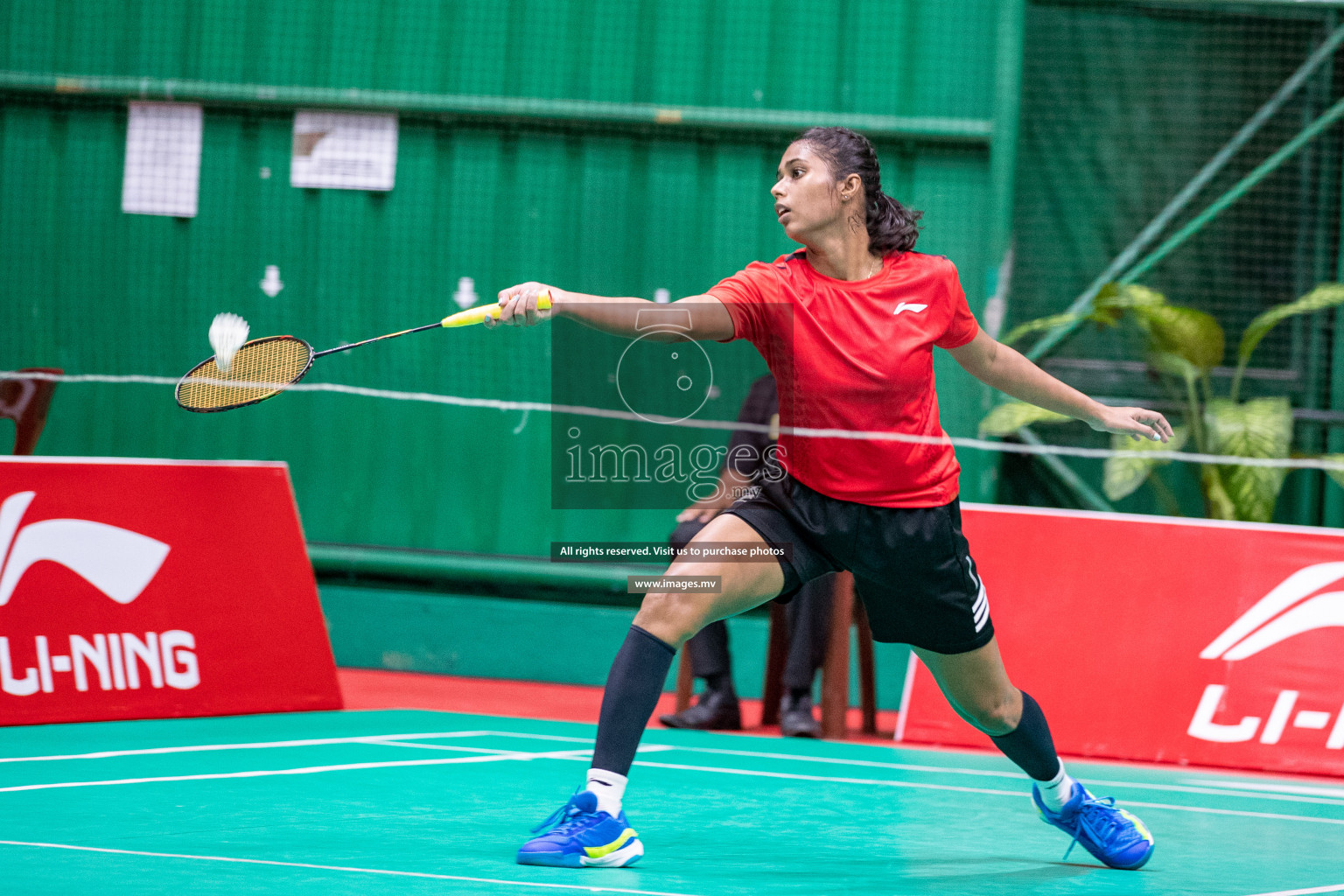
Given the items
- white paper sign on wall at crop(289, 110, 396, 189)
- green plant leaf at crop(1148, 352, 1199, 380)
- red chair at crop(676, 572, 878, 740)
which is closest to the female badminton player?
red chair at crop(676, 572, 878, 740)

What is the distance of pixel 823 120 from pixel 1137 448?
269 cm

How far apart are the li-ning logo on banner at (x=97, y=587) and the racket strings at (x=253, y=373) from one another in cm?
155

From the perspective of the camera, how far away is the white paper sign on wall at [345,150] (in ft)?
31.8

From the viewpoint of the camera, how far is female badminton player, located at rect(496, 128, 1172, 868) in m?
4.03

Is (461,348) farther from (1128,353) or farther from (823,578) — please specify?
(1128,353)

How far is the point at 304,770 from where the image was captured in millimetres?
5578

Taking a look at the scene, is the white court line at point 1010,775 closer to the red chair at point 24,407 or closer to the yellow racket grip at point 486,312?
the yellow racket grip at point 486,312

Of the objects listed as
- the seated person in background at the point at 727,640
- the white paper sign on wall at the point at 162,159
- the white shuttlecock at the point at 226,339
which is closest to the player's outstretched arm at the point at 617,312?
the white shuttlecock at the point at 226,339

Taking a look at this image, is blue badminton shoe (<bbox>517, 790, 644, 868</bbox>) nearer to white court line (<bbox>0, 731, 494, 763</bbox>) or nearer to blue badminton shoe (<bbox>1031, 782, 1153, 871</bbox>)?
blue badminton shoe (<bbox>1031, 782, 1153, 871</bbox>)

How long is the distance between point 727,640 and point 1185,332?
11.2 feet

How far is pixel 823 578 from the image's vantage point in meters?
7.34

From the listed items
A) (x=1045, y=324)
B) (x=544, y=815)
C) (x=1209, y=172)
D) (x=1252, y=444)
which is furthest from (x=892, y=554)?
(x=1209, y=172)

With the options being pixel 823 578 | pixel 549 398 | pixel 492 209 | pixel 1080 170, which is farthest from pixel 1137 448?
pixel 492 209

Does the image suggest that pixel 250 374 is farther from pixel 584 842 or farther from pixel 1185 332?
pixel 1185 332
